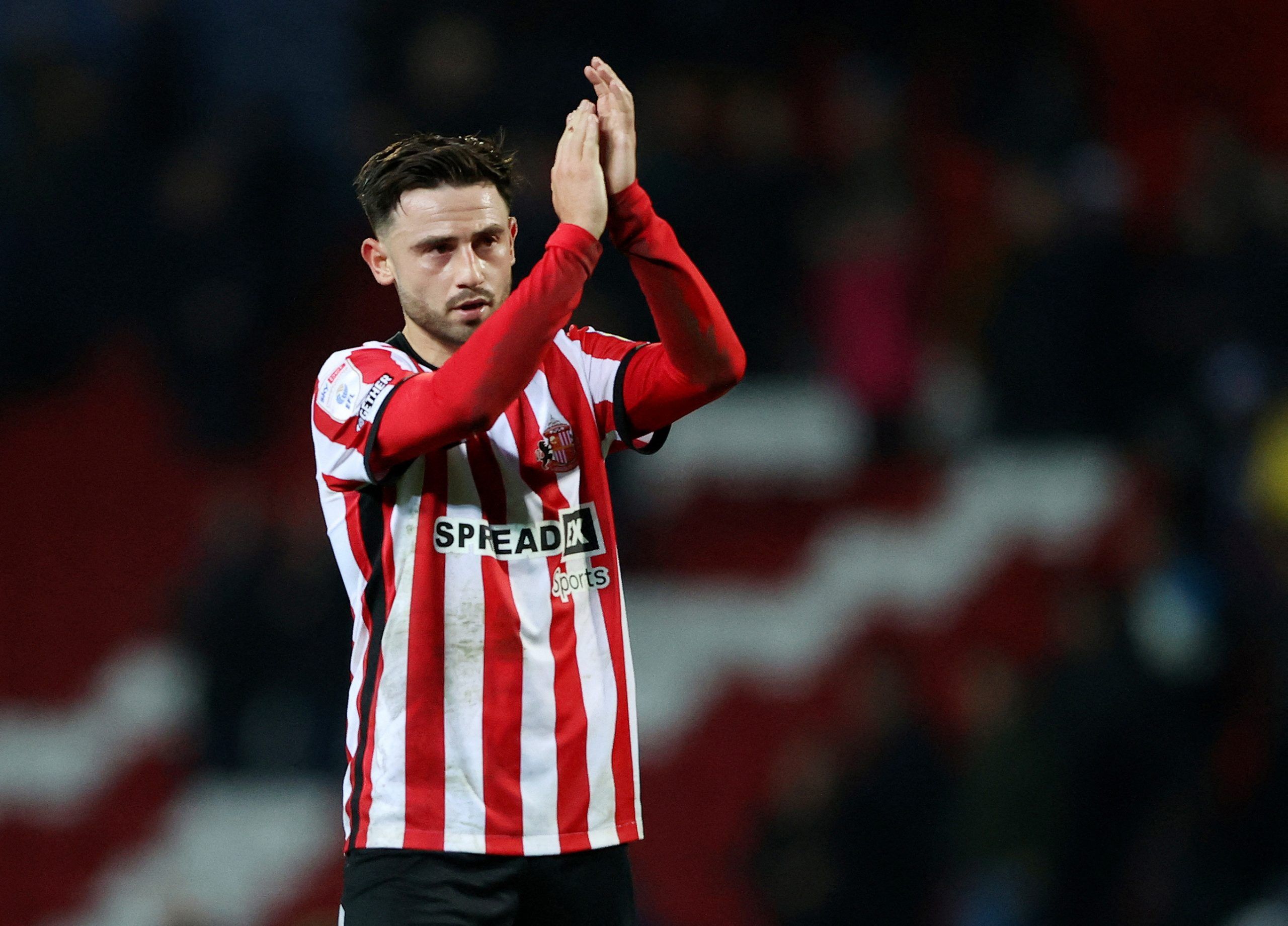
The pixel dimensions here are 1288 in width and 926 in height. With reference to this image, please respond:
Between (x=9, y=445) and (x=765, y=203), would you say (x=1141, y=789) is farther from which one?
(x=9, y=445)

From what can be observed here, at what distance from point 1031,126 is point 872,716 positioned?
247cm

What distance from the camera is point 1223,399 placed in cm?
520

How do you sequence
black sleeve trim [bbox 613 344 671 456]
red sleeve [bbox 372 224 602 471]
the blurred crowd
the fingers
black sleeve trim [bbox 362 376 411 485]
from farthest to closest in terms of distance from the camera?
the blurred crowd < black sleeve trim [bbox 613 344 671 456] < the fingers < black sleeve trim [bbox 362 376 411 485] < red sleeve [bbox 372 224 602 471]

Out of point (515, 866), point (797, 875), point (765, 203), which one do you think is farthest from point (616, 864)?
point (765, 203)

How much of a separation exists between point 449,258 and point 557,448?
37cm

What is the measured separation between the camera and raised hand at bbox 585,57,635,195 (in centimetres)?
216

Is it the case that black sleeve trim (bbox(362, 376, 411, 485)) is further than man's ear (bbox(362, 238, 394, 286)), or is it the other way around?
man's ear (bbox(362, 238, 394, 286))

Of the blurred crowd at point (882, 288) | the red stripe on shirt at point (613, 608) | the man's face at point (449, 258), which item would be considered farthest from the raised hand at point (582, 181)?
the blurred crowd at point (882, 288)

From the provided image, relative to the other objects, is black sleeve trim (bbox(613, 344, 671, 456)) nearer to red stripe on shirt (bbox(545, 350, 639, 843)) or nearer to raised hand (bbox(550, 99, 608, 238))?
red stripe on shirt (bbox(545, 350, 639, 843))

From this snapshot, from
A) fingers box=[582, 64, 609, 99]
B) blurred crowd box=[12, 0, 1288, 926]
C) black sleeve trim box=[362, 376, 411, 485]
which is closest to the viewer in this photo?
black sleeve trim box=[362, 376, 411, 485]

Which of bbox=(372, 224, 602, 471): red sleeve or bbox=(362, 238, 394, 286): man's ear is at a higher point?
bbox=(362, 238, 394, 286): man's ear

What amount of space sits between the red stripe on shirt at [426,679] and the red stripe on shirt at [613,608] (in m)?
0.27

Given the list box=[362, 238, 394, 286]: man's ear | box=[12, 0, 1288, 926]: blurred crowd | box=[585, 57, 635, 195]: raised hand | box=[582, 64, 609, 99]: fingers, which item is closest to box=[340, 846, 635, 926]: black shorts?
box=[362, 238, 394, 286]: man's ear

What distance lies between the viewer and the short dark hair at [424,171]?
226 cm
